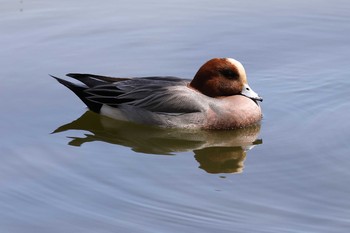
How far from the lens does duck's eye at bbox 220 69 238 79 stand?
10055mm

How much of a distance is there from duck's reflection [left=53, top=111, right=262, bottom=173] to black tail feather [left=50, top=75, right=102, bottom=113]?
115mm

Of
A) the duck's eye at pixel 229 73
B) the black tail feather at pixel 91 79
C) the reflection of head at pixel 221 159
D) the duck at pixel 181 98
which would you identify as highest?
the duck's eye at pixel 229 73

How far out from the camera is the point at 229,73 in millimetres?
10078

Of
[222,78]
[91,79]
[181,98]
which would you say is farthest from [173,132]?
[91,79]

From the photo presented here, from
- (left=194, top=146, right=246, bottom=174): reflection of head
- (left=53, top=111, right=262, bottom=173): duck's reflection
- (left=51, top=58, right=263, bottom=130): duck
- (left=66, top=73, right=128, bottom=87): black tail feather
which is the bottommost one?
(left=194, top=146, right=246, bottom=174): reflection of head

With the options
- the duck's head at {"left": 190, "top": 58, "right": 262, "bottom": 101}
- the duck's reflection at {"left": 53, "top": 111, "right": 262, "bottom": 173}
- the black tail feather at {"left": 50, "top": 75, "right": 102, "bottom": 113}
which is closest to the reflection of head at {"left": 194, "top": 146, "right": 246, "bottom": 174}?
the duck's reflection at {"left": 53, "top": 111, "right": 262, "bottom": 173}

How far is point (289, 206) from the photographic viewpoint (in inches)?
300

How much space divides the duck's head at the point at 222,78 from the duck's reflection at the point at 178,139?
0.48 meters

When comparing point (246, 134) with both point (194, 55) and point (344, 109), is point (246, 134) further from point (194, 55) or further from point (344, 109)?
point (194, 55)

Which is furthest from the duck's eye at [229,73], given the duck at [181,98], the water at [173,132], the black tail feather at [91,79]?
the black tail feather at [91,79]

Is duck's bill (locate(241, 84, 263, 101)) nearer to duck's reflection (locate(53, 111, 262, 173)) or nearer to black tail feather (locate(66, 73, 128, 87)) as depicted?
duck's reflection (locate(53, 111, 262, 173))

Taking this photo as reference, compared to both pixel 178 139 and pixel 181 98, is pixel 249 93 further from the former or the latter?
pixel 178 139

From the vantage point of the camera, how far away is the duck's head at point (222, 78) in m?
10.0

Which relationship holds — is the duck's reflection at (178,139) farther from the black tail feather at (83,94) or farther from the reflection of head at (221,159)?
the black tail feather at (83,94)
